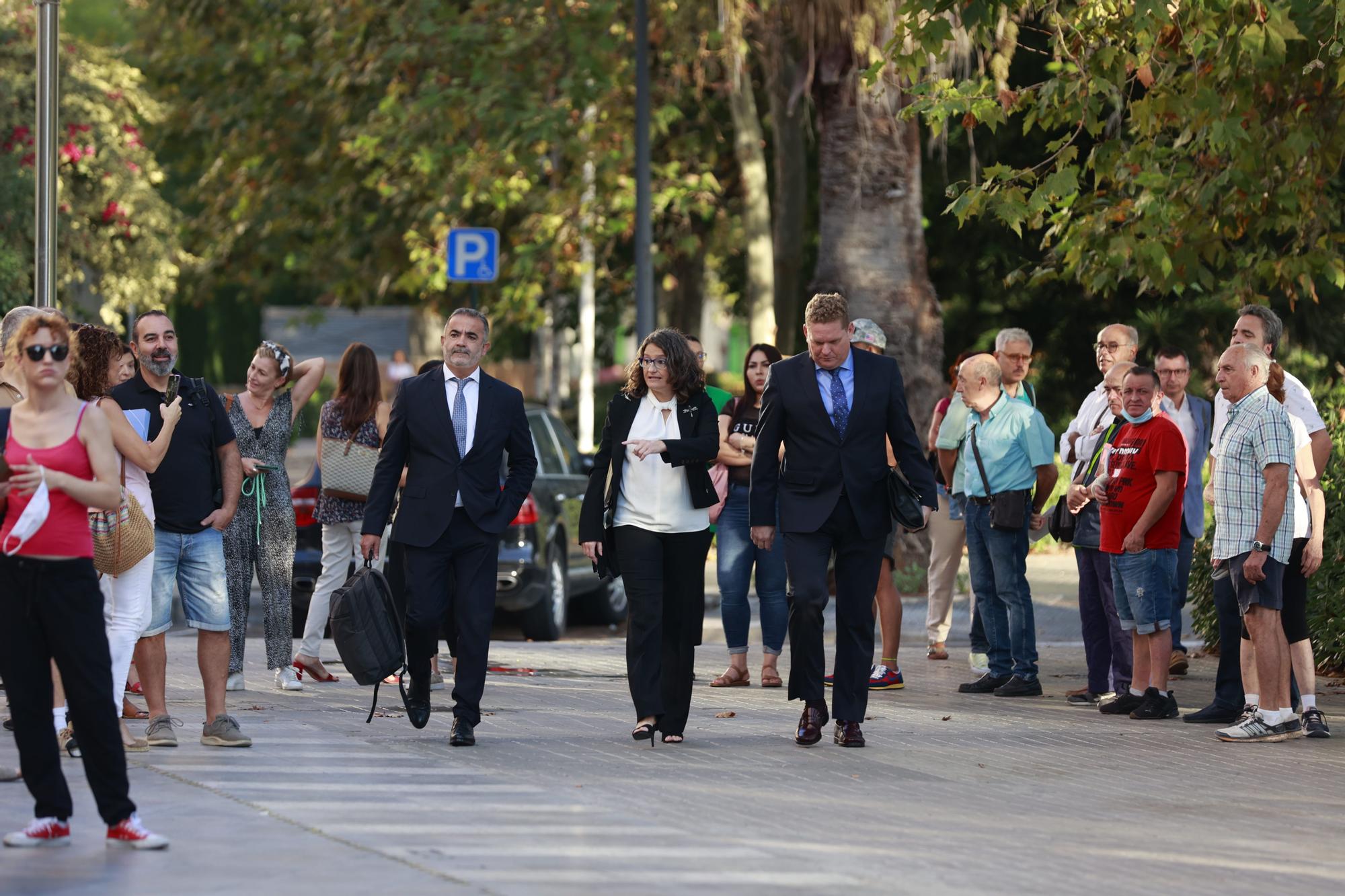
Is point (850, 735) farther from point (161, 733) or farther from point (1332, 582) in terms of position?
point (1332, 582)

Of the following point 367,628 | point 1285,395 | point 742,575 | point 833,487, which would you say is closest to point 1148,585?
point 1285,395

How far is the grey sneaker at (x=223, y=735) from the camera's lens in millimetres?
8719

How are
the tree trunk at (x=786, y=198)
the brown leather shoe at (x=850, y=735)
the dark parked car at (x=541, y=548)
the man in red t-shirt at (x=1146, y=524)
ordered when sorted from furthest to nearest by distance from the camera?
the tree trunk at (x=786, y=198) → the dark parked car at (x=541, y=548) → the man in red t-shirt at (x=1146, y=524) → the brown leather shoe at (x=850, y=735)

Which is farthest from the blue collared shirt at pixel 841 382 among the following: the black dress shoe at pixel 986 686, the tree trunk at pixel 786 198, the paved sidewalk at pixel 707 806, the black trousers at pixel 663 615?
the tree trunk at pixel 786 198

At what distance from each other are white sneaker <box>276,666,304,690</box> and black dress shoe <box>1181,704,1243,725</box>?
4556 mm

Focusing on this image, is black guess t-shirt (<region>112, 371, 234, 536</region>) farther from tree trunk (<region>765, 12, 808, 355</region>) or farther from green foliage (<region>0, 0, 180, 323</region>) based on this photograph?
green foliage (<region>0, 0, 180, 323</region>)

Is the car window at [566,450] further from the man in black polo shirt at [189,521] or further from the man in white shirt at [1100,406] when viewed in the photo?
the man in black polo shirt at [189,521]

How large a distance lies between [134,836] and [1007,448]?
19.0 feet

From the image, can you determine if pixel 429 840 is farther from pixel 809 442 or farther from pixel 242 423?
pixel 242 423

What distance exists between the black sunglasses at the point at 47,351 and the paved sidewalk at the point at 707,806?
1570 millimetres

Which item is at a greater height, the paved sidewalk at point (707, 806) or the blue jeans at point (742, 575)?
the blue jeans at point (742, 575)

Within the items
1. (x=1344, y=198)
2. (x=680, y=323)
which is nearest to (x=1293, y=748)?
(x=1344, y=198)

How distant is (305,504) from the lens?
1315cm

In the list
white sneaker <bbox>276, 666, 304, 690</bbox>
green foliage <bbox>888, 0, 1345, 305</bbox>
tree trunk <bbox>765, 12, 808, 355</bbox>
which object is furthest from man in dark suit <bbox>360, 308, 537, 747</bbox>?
tree trunk <bbox>765, 12, 808, 355</bbox>
